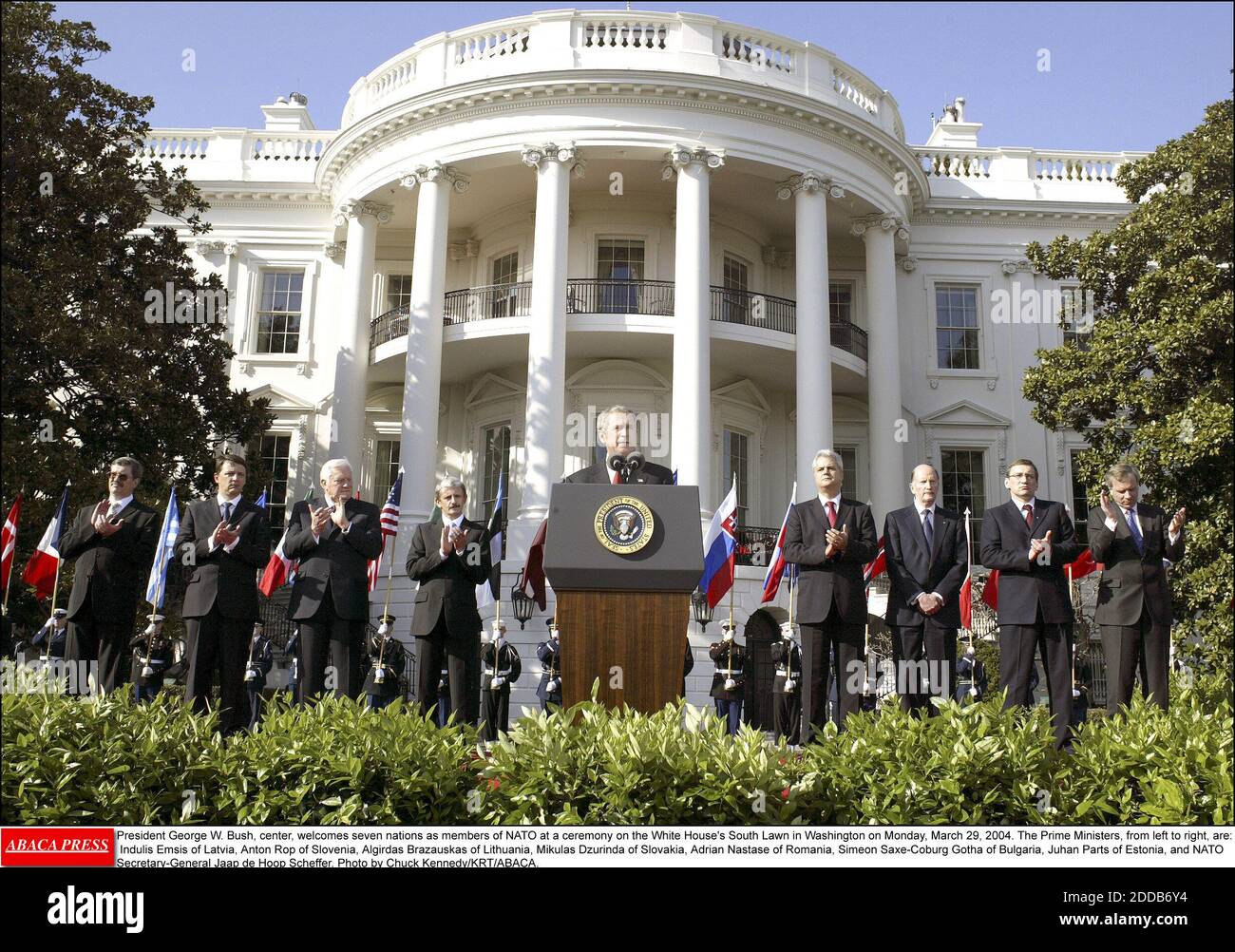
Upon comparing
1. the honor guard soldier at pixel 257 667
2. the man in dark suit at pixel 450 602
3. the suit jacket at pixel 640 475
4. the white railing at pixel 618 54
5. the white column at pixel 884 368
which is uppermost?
the white railing at pixel 618 54

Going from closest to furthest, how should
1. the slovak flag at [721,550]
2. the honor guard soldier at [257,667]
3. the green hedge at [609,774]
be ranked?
1. the green hedge at [609,774]
2. the slovak flag at [721,550]
3. the honor guard soldier at [257,667]

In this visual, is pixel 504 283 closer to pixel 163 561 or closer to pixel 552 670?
pixel 552 670

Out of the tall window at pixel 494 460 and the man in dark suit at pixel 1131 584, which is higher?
the tall window at pixel 494 460

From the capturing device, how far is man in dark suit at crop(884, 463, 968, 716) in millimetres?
7754

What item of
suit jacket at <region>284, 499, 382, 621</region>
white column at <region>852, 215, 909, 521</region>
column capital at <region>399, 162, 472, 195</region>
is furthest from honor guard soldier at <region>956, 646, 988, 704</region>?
column capital at <region>399, 162, 472, 195</region>

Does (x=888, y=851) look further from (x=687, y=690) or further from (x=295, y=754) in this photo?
(x=687, y=690)

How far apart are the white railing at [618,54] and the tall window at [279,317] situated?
4.58 meters

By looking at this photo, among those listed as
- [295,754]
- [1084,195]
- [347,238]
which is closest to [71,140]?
[347,238]

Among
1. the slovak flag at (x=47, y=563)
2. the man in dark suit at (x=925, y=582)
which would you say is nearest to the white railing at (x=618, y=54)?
the slovak flag at (x=47, y=563)

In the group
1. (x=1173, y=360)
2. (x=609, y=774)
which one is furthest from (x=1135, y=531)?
(x=1173, y=360)

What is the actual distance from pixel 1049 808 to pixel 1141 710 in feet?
3.67

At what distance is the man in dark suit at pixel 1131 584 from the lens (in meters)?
7.73

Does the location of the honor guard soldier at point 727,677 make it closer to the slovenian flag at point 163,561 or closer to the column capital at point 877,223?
the slovenian flag at point 163,561

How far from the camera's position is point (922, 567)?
26.0ft
